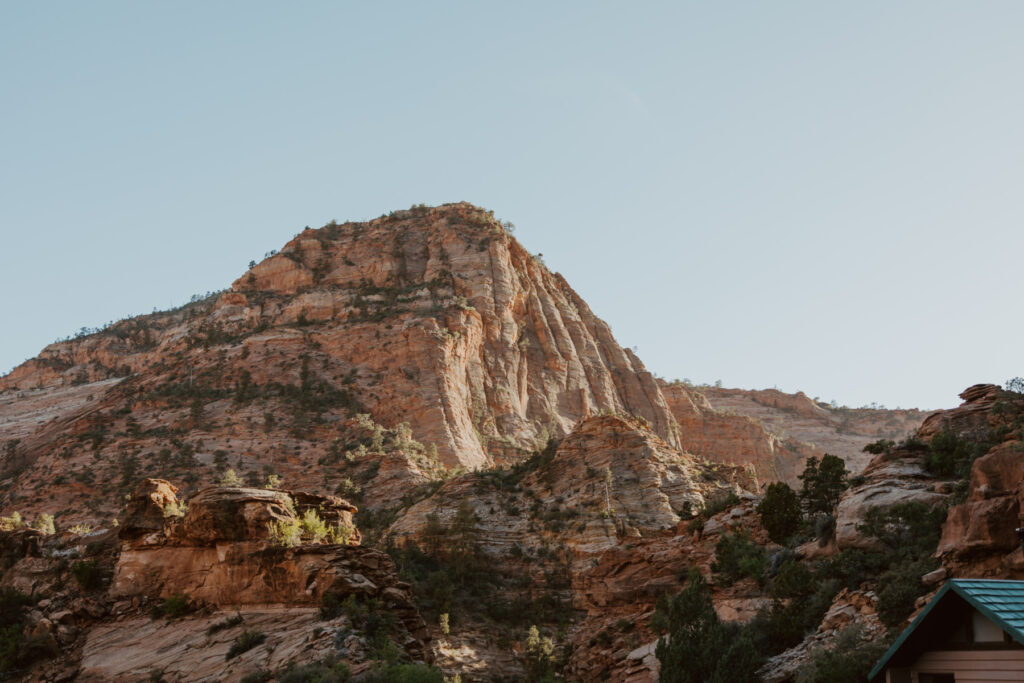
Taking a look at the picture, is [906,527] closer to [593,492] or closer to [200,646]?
[200,646]

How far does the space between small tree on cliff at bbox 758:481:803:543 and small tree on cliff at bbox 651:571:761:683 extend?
7.38m

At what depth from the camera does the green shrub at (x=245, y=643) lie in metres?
26.6

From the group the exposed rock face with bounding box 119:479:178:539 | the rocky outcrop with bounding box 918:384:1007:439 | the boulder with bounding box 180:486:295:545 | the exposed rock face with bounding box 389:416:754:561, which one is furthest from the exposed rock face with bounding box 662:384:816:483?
the boulder with bounding box 180:486:295:545

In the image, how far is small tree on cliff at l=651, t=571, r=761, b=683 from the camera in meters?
20.1

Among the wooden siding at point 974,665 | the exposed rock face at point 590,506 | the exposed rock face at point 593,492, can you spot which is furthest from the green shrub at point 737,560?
the exposed rock face at point 593,492

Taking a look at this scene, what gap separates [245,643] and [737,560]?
15244 millimetres

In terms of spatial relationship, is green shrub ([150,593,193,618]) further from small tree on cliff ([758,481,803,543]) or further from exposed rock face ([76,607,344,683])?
small tree on cliff ([758,481,803,543])

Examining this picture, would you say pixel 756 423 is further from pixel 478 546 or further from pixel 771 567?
pixel 771 567

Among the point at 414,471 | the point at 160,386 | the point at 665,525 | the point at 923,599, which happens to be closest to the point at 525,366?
the point at 414,471

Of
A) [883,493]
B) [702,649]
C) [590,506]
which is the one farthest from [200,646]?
[590,506]

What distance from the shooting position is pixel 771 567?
2673 centimetres

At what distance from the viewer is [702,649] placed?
816 inches

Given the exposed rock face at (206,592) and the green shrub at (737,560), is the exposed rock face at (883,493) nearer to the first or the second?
the green shrub at (737,560)

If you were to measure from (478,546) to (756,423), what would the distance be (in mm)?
57867
